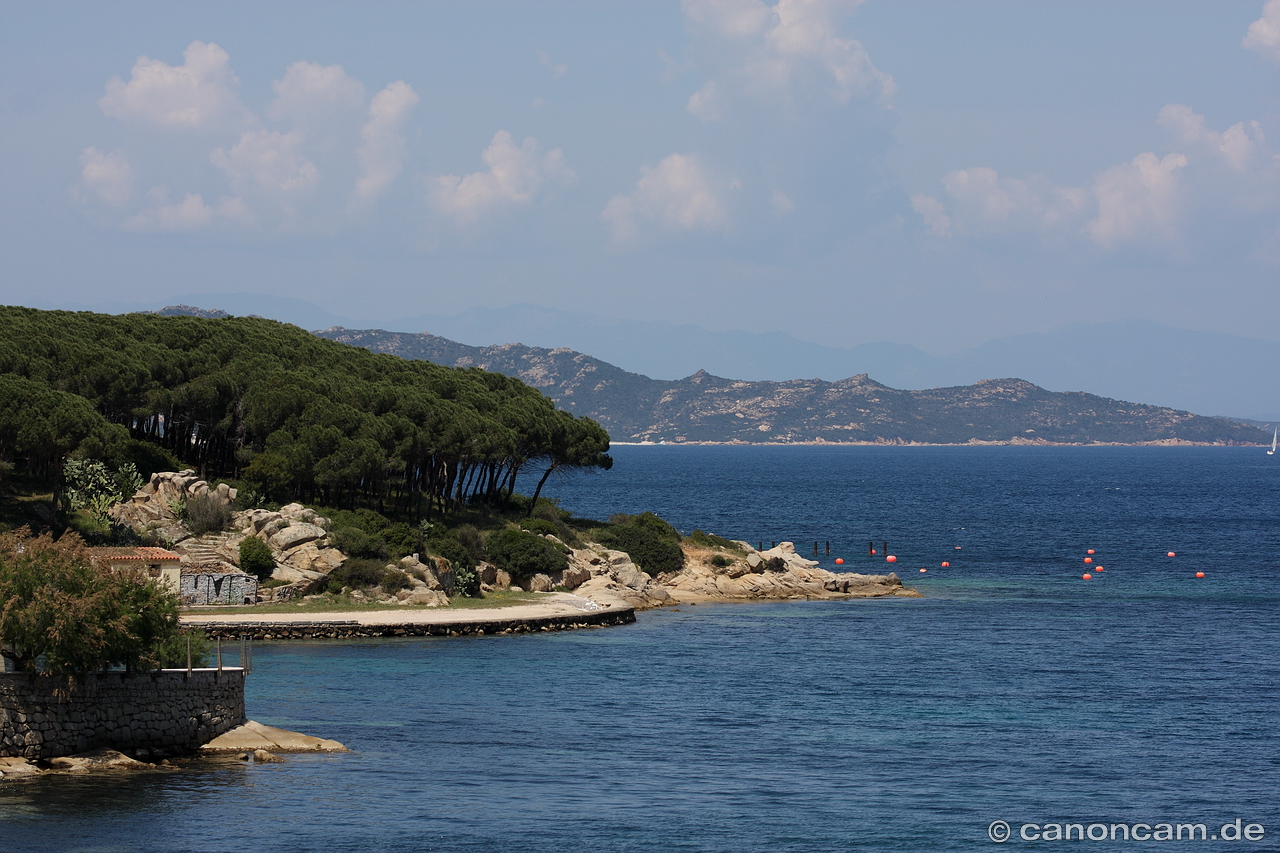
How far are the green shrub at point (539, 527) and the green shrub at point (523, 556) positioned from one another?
6.00 metres

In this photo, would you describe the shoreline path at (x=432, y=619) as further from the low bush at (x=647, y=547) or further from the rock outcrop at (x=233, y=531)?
the low bush at (x=647, y=547)

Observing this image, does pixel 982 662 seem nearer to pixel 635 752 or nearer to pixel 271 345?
pixel 635 752

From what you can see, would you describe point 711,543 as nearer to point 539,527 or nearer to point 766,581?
point 766,581

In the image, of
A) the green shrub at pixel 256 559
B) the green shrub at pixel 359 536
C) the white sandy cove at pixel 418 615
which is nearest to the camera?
the white sandy cove at pixel 418 615

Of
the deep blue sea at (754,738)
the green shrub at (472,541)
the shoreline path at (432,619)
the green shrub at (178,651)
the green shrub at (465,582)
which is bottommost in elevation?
the deep blue sea at (754,738)

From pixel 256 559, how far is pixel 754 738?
99.5 feet

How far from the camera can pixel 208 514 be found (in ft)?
212

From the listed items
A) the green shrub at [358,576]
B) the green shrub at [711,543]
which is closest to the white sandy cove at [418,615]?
the green shrub at [358,576]

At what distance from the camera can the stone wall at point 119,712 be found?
33250 millimetres

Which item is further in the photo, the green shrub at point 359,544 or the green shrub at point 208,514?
the green shrub at point 359,544

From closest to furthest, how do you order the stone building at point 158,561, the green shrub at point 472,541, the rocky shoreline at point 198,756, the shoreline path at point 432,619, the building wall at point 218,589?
the rocky shoreline at point 198,756 < the stone building at point 158,561 < the shoreline path at point 432,619 < the building wall at point 218,589 < the green shrub at point 472,541

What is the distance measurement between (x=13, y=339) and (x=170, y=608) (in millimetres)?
42414

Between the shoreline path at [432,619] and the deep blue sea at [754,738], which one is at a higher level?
the shoreline path at [432,619]

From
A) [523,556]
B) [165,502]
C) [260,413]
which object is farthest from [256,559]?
[523,556]
